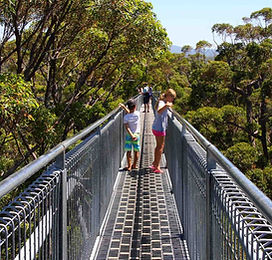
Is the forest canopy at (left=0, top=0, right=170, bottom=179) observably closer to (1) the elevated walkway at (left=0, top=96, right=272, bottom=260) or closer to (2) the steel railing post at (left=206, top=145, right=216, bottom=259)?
(1) the elevated walkway at (left=0, top=96, right=272, bottom=260)

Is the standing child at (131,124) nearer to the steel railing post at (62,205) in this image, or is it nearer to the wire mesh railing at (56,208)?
the wire mesh railing at (56,208)

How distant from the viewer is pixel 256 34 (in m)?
29.8

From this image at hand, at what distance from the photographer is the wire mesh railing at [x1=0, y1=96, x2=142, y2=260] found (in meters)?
1.83

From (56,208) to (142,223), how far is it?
313 centimetres

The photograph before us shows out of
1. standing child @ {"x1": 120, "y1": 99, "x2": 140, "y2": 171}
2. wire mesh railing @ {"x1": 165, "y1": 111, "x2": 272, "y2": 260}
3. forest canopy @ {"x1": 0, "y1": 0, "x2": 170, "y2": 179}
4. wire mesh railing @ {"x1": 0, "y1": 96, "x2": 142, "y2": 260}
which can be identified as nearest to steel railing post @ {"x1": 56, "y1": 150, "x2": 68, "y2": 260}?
wire mesh railing @ {"x1": 0, "y1": 96, "x2": 142, "y2": 260}

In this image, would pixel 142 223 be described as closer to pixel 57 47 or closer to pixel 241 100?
pixel 57 47

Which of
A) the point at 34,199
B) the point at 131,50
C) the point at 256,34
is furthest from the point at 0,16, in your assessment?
the point at 256,34

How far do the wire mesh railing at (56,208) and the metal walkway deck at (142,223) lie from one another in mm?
410

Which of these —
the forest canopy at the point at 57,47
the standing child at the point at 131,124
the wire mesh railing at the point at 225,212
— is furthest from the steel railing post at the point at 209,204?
the forest canopy at the point at 57,47

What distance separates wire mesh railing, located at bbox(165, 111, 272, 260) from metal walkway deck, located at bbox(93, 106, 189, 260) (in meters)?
0.87

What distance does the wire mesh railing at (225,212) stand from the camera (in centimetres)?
166

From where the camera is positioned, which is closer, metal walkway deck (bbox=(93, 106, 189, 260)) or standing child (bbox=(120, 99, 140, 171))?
metal walkway deck (bbox=(93, 106, 189, 260))

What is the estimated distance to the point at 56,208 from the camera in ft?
8.84

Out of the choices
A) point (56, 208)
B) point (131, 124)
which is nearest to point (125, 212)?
point (131, 124)
